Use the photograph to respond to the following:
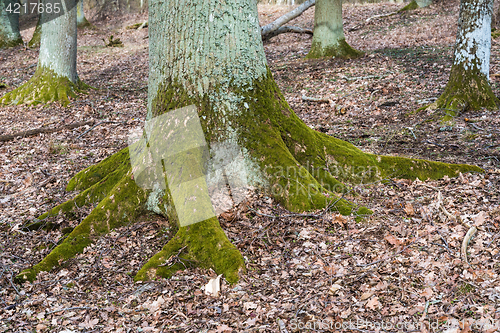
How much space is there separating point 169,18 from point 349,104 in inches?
219

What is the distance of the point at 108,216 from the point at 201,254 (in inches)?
54.9

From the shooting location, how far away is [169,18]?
430cm

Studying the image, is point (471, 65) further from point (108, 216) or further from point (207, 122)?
point (108, 216)

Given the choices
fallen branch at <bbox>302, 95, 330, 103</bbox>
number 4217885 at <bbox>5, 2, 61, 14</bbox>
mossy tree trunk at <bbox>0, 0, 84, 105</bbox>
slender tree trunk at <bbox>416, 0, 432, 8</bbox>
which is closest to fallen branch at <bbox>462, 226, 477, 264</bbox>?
fallen branch at <bbox>302, 95, 330, 103</bbox>

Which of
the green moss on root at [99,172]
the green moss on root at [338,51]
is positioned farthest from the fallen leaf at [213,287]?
the green moss on root at [338,51]

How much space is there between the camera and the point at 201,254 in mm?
3629

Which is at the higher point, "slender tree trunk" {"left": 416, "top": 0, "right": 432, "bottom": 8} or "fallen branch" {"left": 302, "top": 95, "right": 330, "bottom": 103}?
"slender tree trunk" {"left": 416, "top": 0, "right": 432, "bottom": 8}

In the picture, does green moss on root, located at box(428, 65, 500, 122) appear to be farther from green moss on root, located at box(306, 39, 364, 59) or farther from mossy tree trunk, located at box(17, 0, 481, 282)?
green moss on root, located at box(306, 39, 364, 59)

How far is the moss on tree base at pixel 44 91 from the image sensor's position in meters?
10.4

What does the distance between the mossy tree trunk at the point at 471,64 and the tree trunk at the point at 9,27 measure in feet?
64.7

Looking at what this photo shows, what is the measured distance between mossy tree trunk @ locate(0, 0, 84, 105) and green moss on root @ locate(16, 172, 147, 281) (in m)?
7.16

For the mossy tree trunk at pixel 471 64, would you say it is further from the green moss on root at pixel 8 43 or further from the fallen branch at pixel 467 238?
the green moss on root at pixel 8 43

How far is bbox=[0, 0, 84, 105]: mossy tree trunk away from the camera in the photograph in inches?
411

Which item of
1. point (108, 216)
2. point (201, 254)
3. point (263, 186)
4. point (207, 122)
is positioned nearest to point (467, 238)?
point (263, 186)
